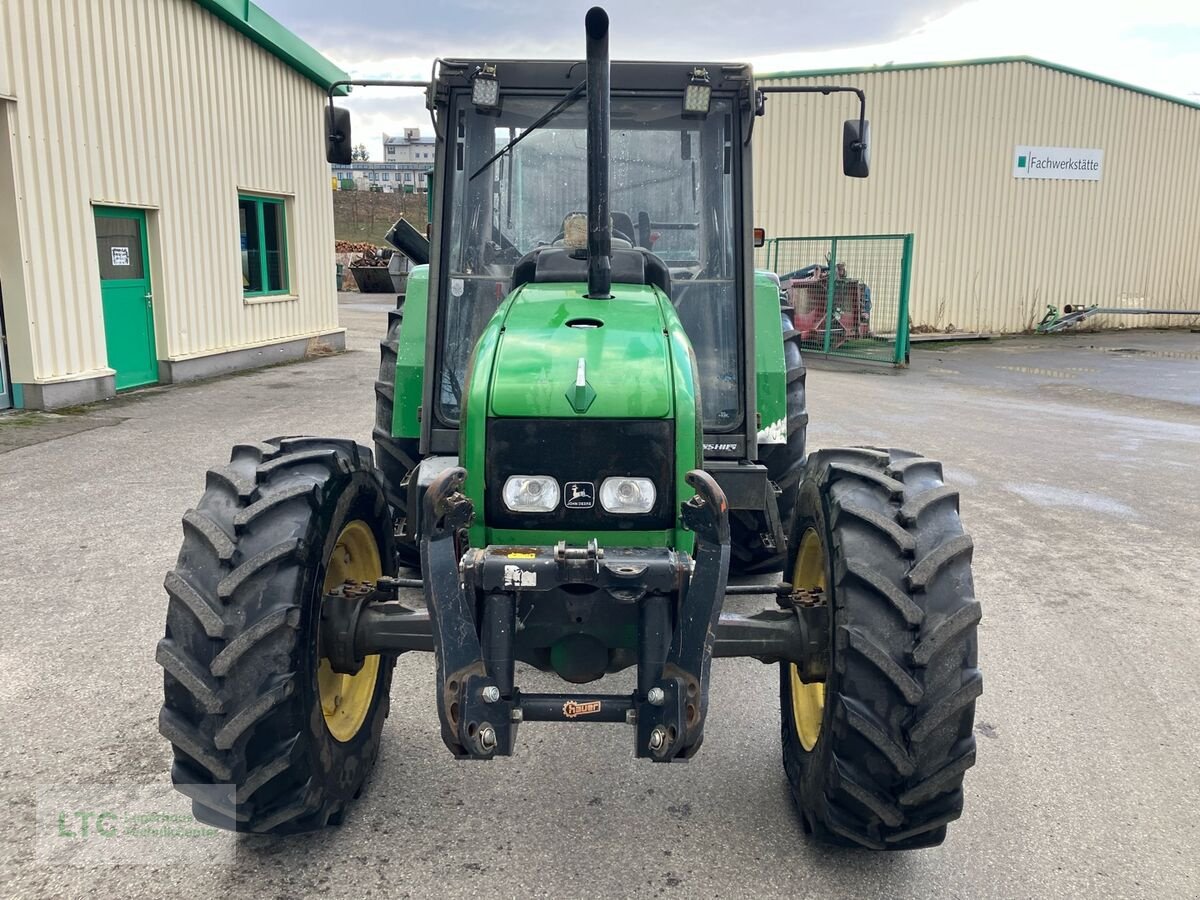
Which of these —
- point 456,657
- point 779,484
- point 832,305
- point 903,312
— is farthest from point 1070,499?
point 832,305

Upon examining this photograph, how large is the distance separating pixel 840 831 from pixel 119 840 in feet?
6.99

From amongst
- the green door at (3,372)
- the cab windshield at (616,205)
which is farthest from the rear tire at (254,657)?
the green door at (3,372)

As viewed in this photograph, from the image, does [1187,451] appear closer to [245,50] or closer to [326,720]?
[326,720]

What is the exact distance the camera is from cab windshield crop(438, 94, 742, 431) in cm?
407

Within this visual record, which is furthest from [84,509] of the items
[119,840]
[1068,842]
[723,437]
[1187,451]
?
[1187,451]

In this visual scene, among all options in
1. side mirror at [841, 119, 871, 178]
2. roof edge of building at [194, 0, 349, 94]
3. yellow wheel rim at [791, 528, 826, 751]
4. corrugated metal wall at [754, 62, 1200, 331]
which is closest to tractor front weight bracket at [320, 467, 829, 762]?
yellow wheel rim at [791, 528, 826, 751]

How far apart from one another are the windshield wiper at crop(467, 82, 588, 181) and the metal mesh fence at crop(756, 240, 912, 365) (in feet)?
40.4

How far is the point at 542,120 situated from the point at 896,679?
2132 mm

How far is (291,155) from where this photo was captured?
15.0 metres

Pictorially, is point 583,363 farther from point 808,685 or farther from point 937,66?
point 937,66

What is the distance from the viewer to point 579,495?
9.30 ft

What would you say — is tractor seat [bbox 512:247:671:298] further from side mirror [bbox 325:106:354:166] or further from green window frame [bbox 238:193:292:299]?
green window frame [bbox 238:193:292:299]

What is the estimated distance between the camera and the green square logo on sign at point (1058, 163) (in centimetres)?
2041

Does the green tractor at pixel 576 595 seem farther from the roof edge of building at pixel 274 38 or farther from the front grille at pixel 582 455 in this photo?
the roof edge of building at pixel 274 38
